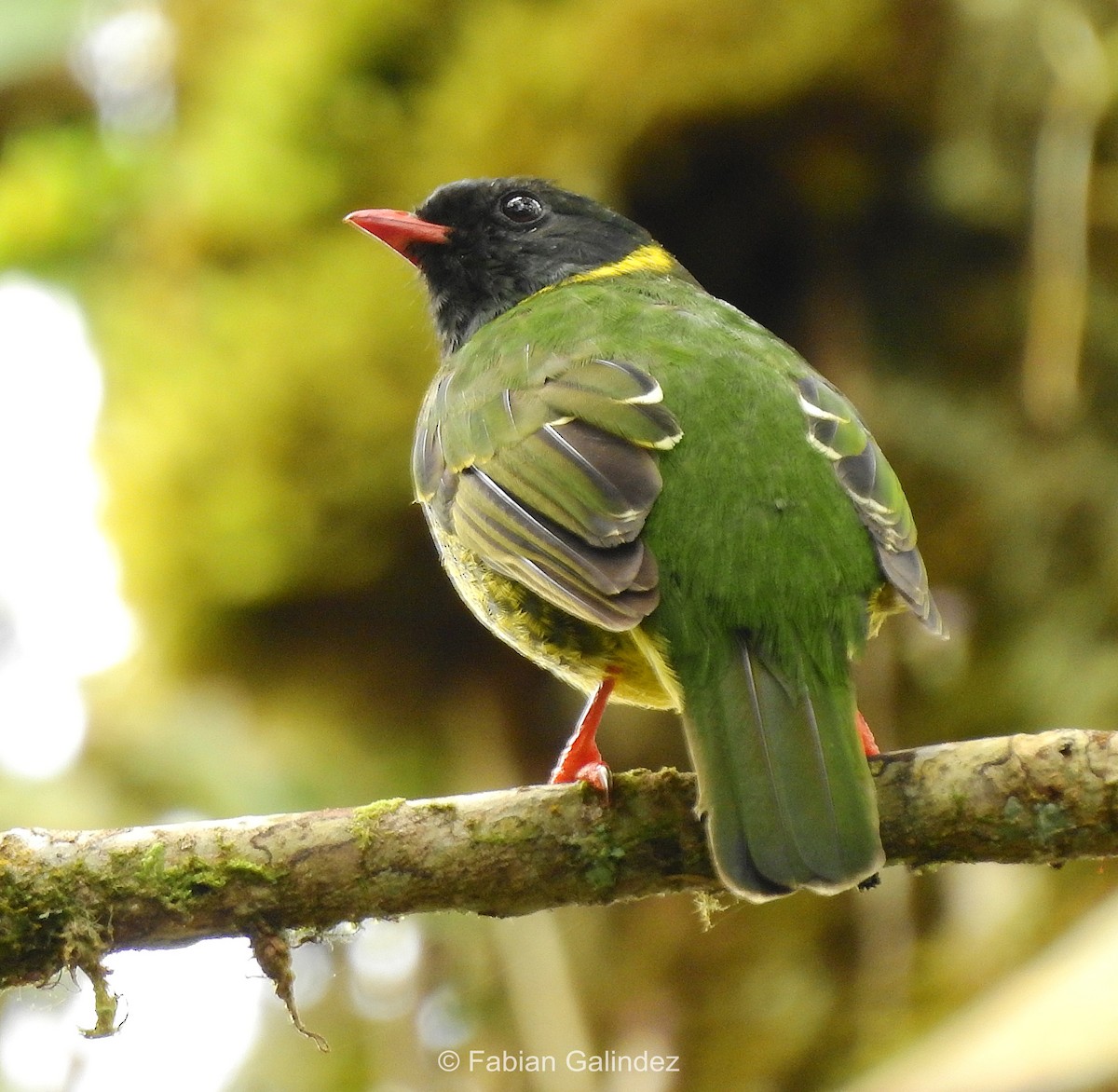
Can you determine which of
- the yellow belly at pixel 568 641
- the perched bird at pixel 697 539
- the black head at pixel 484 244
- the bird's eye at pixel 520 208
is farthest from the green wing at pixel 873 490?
the bird's eye at pixel 520 208

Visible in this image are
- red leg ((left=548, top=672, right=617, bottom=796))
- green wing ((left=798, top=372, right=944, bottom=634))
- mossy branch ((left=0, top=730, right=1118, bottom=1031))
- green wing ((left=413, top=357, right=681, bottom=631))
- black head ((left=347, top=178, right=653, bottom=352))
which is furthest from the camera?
black head ((left=347, top=178, right=653, bottom=352))

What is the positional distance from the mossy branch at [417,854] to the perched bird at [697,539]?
0.49ft

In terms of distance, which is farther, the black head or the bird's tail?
the black head

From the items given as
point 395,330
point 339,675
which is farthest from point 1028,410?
point 339,675

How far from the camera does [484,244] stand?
14.8 feet

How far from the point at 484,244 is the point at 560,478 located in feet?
5.15

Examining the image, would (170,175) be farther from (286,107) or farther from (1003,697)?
(1003,697)

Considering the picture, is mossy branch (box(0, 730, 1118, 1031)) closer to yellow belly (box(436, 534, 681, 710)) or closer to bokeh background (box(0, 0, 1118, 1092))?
yellow belly (box(436, 534, 681, 710))

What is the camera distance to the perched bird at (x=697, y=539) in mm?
2600

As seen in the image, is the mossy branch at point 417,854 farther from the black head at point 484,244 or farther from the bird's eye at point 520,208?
the bird's eye at point 520,208

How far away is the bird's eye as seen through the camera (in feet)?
14.9

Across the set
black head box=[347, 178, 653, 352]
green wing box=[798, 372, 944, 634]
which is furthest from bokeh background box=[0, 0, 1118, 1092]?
green wing box=[798, 372, 944, 634]

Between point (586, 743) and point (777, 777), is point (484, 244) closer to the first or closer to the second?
point (586, 743)

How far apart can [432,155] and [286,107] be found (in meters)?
0.62
